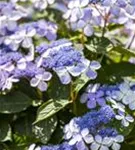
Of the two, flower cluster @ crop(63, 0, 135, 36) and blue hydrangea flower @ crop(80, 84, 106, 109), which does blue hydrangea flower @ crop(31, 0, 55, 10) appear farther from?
blue hydrangea flower @ crop(80, 84, 106, 109)

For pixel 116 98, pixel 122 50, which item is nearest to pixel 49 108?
pixel 116 98

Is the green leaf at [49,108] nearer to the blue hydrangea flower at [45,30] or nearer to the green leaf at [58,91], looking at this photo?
the green leaf at [58,91]

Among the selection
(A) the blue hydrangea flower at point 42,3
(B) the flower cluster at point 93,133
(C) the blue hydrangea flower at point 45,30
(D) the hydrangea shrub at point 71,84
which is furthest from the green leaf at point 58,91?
(A) the blue hydrangea flower at point 42,3

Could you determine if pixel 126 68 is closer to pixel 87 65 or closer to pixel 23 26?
pixel 87 65

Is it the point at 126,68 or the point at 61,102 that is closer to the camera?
the point at 61,102

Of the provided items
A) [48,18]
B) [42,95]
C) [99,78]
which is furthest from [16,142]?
[48,18]

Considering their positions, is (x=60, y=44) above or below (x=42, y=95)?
above

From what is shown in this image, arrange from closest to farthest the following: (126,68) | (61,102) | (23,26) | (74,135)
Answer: (74,135), (61,102), (126,68), (23,26)
